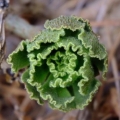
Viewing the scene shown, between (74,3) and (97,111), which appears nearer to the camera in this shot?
(97,111)

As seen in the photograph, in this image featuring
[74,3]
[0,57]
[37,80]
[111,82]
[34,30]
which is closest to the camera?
[37,80]

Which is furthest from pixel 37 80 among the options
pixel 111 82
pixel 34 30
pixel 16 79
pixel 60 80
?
pixel 111 82

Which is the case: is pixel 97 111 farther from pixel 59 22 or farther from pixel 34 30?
pixel 59 22

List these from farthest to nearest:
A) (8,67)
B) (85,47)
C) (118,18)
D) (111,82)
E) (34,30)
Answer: (118,18), (111,82), (34,30), (8,67), (85,47)

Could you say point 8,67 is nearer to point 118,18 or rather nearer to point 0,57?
point 0,57

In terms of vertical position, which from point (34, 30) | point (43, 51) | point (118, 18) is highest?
point (118, 18)

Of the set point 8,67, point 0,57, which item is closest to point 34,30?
point 8,67

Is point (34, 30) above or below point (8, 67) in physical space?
above
